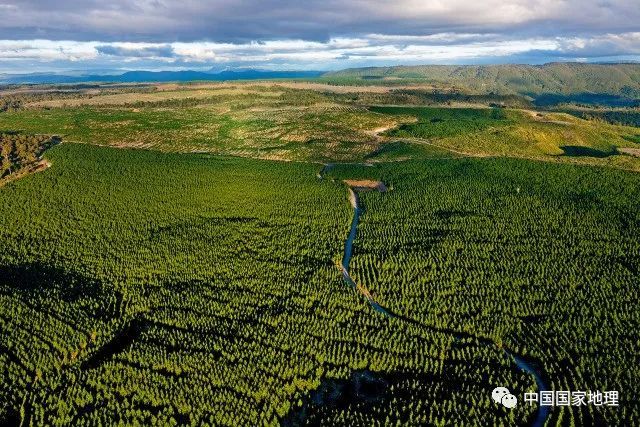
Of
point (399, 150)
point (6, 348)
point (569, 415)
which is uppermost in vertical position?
point (399, 150)

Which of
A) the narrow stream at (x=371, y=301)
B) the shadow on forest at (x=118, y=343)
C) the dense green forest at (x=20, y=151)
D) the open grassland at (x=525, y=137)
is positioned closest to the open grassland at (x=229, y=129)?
the dense green forest at (x=20, y=151)

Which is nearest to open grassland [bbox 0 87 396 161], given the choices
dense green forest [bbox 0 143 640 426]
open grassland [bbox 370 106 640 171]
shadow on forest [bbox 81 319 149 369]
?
open grassland [bbox 370 106 640 171]

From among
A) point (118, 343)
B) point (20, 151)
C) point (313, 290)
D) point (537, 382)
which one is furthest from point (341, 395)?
point (20, 151)

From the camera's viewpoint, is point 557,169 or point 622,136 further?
point 622,136

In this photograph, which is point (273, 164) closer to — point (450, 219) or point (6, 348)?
point (450, 219)

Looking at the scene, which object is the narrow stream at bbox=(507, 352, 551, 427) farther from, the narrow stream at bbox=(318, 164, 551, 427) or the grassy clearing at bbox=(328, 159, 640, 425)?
the grassy clearing at bbox=(328, 159, 640, 425)

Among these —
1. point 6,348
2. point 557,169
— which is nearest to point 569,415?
point 6,348
